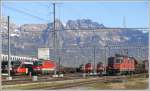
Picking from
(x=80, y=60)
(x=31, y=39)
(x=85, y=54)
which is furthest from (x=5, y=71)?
(x=31, y=39)

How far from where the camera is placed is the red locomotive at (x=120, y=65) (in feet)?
152

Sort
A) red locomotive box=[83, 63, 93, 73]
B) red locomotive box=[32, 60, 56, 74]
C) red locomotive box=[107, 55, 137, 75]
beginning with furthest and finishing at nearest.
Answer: red locomotive box=[83, 63, 93, 73]
red locomotive box=[32, 60, 56, 74]
red locomotive box=[107, 55, 137, 75]

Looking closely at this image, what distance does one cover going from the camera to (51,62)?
195 feet

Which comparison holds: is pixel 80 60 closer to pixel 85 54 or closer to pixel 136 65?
pixel 85 54

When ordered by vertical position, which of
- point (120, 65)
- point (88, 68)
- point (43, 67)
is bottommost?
point (88, 68)

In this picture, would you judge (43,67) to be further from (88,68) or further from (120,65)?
(120,65)

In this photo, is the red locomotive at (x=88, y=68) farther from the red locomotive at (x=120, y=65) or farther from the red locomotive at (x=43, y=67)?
the red locomotive at (x=120, y=65)

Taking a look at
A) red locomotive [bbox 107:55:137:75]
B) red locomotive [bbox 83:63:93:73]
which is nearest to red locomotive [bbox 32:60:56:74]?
red locomotive [bbox 83:63:93:73]

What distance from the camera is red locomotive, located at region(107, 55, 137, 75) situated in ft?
152

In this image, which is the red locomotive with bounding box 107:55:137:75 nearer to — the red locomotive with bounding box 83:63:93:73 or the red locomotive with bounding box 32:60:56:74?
the red locomotive with bounding box 32:60:56:74

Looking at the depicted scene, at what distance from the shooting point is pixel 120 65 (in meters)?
47.2

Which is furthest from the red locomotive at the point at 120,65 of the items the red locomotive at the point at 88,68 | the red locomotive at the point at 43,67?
the red locomotive at the point at 88,68

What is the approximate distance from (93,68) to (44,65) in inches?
313

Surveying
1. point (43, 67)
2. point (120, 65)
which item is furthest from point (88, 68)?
point (120, 65)
